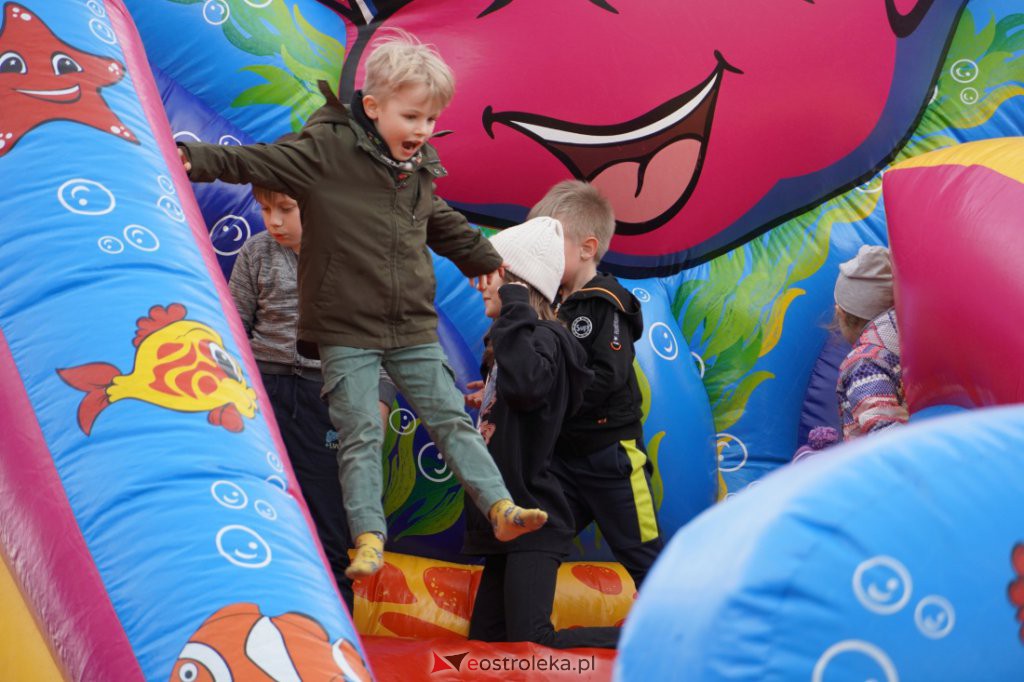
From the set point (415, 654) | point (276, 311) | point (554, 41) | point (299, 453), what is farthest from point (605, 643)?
point (554, 41)

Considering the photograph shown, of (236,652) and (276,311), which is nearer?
(236,652)

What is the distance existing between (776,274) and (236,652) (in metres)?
2.39

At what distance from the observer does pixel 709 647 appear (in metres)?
1.15

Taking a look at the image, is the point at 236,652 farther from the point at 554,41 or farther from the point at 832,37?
the point at 832,37

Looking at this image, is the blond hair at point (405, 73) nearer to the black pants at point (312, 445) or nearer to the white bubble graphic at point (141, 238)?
the white bubble graphic at point (141, 238)

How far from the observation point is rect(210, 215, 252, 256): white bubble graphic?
3311mm

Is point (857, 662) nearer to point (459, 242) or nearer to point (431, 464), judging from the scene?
point (459, 242)

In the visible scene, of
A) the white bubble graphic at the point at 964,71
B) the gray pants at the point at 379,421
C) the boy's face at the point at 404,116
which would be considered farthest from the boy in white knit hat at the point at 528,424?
the white bubble graphic at the point at 964,71

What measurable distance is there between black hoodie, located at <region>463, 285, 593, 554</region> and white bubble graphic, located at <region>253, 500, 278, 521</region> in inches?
35.8

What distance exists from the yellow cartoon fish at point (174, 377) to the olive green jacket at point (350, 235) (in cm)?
49

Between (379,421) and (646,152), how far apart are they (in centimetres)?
141

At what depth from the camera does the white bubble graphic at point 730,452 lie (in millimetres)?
3740

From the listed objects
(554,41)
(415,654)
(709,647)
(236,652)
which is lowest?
(415,654)

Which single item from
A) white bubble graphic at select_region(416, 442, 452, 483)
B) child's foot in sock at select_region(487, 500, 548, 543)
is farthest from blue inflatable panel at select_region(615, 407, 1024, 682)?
white bubble graphic at select_region(416, 442, 452, 483)
